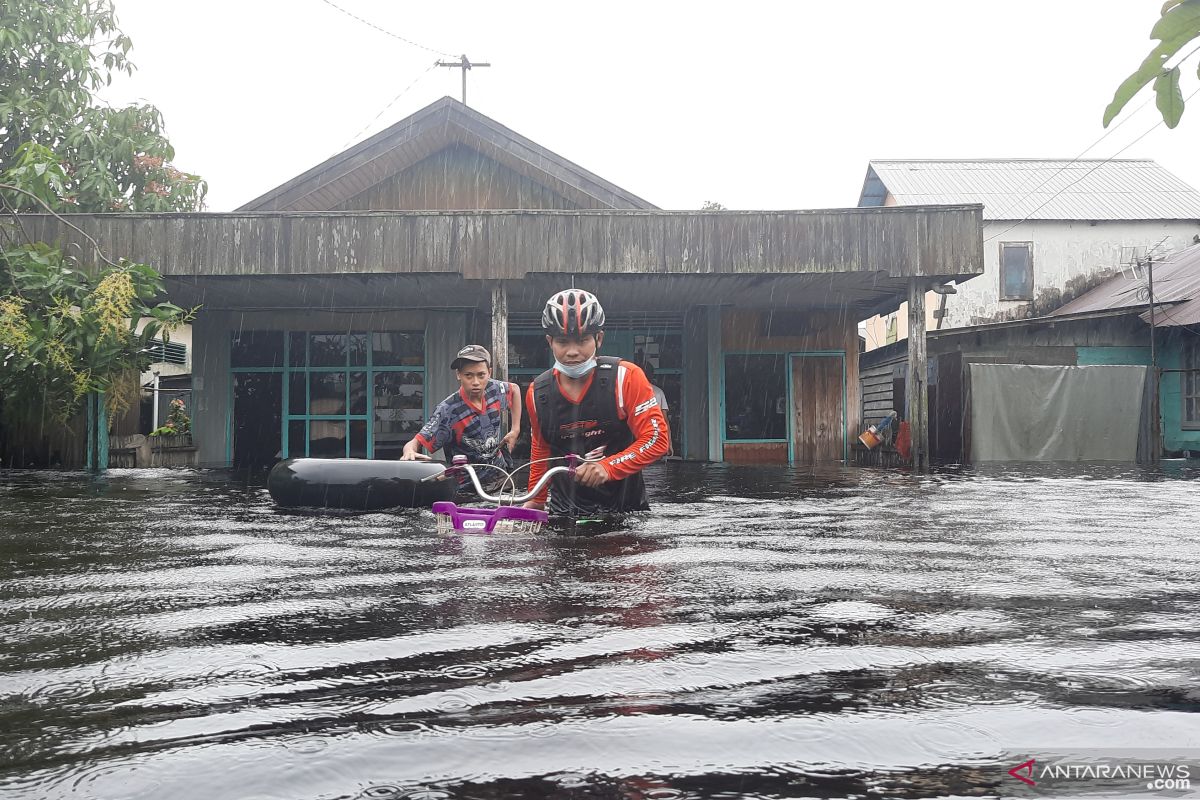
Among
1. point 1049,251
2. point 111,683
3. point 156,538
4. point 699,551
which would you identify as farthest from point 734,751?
point 1049,251

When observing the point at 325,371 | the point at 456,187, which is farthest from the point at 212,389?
the point at 456,187

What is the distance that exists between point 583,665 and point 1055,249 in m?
33.9

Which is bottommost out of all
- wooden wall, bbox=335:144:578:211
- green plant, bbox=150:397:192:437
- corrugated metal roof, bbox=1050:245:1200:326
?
green plant, bbox=150:397:192:437

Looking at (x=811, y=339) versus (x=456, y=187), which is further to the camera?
(x=811, y=339)

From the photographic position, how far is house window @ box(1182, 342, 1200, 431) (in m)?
22.7

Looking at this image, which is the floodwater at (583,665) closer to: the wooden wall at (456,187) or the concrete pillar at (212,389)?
the concrete pillar at (212,389)

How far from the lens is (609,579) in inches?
160

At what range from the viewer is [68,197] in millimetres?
17750

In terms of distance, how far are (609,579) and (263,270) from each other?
1132 cm

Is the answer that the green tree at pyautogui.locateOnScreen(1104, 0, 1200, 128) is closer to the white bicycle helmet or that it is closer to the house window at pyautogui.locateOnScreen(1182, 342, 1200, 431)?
the white bicycle helmet

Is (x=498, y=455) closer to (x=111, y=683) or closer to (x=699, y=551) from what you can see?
(x=699, y=551)

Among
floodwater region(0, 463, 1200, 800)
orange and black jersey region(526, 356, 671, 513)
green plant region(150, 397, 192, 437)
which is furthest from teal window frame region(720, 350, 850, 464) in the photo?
floodwater region(0, 463, 1200, 800)

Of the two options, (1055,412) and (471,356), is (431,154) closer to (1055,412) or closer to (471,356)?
(471,356)

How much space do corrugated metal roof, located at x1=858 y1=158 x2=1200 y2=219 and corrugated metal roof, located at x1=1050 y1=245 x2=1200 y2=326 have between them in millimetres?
3262
